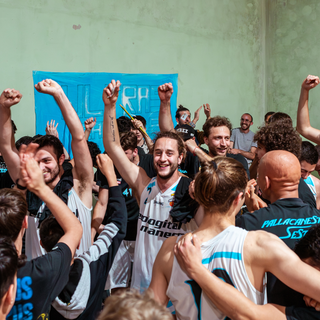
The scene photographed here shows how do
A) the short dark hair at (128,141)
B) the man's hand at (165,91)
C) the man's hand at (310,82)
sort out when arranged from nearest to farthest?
the man's hand at (310,82), the man's hand at (165,91), the short dark hair at (128,141)

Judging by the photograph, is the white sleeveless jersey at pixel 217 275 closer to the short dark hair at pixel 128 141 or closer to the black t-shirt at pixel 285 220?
the black t-shirt at pixel 285 220

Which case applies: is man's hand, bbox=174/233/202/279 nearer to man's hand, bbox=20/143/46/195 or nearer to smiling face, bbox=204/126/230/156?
man's hand, bbox=20/143/46/195

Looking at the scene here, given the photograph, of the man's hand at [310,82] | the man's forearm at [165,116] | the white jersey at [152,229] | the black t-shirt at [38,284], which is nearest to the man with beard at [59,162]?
the white jersey at [152,229]

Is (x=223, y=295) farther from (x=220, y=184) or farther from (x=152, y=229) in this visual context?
(x=152, y=229)

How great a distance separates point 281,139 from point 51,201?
196 cm

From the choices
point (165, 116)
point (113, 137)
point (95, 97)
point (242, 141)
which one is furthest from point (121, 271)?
point (242, 141)

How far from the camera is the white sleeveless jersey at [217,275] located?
1.54 metres

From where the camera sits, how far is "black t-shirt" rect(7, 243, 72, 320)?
1.50m

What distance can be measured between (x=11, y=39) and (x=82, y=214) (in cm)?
394

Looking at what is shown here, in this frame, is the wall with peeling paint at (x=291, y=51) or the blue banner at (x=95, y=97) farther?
the wall with peeling paint at (x=291, y=51)

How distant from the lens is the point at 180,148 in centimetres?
295

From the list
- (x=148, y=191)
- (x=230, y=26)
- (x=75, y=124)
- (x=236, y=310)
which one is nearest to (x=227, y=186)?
(x=236, y=310)

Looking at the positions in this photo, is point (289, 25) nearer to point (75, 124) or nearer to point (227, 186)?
point (75, 124)

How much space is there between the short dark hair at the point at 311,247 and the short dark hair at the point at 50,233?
1226 millimetres
